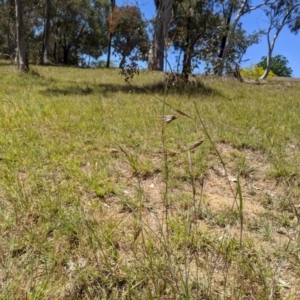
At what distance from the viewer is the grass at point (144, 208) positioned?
1.28 m

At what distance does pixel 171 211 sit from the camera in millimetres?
1915

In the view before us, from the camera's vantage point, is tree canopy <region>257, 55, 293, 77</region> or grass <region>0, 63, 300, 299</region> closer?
grass <region>0, 63, 300, 299</region>

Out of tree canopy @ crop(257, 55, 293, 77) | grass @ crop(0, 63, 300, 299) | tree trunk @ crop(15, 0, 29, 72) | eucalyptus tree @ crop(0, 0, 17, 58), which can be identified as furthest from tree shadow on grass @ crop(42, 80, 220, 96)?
tree canopy @ crop(257, 55, 293, 77)

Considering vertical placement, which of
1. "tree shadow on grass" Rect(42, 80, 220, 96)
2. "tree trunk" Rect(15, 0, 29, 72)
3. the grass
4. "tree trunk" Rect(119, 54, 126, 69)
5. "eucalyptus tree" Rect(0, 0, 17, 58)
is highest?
"eucalyptus tree" Rect(0, 0, 17, 58)

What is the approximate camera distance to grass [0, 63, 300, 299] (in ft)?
4.21

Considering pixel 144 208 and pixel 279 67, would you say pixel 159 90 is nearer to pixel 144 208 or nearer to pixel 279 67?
pixel 144 208

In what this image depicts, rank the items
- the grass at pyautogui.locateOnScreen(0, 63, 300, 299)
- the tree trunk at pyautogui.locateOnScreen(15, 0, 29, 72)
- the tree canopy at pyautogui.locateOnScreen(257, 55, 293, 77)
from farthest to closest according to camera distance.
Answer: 1. the tree canopy at pyautogui.locateOnScreen(257, 55, 293, 77)
2. the tree trunk at pyautogui.locateOnScreen(15, 0, 29, 72)
3. the grass at pyautogui.locateOnScreen(0, 63, 300, 299)

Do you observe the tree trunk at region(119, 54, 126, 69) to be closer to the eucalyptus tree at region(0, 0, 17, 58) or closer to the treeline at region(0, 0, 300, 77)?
the treeline at region(0, 0, 300, 77)

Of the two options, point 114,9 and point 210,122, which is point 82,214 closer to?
point 210,122

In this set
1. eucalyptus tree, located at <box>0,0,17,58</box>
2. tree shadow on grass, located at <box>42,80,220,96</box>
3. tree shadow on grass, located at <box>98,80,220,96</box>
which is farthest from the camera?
eucalyptus tree, located at <box>0,0,17,58</box>

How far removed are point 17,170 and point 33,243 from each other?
3.34ft

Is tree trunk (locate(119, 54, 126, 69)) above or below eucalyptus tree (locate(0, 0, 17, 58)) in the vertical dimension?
below

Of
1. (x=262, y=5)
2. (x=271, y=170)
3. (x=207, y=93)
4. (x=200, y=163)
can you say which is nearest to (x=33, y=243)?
(x=200, y=163)

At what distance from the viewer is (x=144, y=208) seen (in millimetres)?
1978
